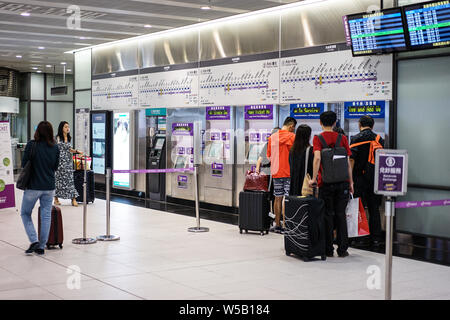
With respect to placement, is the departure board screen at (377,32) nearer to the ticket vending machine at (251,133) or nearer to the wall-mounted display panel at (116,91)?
the ticket vending machine at (251,133)

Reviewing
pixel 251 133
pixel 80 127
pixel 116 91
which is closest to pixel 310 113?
pixel 251 133

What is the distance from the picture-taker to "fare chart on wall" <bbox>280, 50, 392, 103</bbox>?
8453 millimetres

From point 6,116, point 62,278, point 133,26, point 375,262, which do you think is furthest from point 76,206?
point 6,116

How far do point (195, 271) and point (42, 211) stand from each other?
84.4 inches

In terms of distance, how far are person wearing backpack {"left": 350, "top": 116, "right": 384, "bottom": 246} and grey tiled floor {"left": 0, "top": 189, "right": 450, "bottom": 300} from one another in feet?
2.24

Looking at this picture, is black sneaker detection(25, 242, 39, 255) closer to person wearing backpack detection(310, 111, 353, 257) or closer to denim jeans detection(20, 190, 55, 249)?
denim jeans detection(20, 190, 55, 249)

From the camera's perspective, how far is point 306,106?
9.70 meters

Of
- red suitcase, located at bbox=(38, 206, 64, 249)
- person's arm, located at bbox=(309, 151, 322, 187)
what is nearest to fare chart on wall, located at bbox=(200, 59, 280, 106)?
person's arm, located at bbox=(309, 151, 322, 187)

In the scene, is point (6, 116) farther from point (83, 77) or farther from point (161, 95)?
point (161, 95)

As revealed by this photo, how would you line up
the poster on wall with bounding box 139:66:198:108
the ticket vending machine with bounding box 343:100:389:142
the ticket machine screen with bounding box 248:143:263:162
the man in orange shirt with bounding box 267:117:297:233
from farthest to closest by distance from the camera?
1. the poster on wall with bounding box 139:66:198:108
2. the ticket machine screen with bounding box 248:143:263:162
3. the man in orange shirt with bounding box 267:117:297:233
4. the ticket vending machine with bounding box 343:100:389:142

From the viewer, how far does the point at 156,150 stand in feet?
44.3

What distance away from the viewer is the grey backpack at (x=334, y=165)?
6.98m

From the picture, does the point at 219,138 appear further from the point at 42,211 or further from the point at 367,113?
the point at 42,211

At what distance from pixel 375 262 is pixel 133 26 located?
738 centimetres
